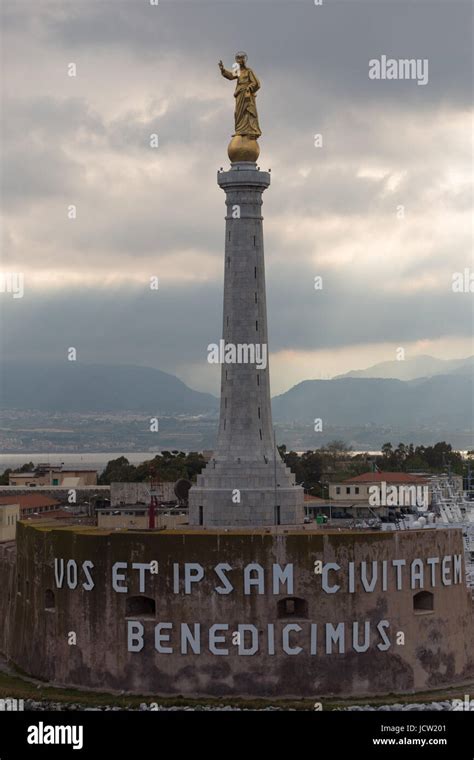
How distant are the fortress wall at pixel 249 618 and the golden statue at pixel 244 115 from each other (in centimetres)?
1456

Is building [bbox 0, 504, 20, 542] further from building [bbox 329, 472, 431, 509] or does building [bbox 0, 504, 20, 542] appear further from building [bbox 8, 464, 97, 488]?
building [bbox 8, 464, 97, 488]

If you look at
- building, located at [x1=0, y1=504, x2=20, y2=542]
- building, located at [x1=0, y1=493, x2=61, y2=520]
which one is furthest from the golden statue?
building, located at [x1=0, y1=493, x2=61, y2=520]

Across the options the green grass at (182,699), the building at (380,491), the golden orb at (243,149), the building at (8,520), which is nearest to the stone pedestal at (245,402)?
the golden orb at (243,149)

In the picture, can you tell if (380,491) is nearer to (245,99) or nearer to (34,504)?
(34,504)

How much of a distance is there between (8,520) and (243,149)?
2414 centimetres

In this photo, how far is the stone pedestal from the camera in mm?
57688

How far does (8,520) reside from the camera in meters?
75.2

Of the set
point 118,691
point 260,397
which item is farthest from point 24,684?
point 260,397

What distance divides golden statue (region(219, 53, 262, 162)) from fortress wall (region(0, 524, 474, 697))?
47.8 ft

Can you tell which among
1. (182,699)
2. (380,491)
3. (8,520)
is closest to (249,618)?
(182,699)

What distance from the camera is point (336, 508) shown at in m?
94.8

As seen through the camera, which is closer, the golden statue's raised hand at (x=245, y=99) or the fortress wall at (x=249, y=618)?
the fortress wall at (x=249, y=618)

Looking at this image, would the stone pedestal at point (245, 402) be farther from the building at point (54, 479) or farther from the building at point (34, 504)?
the building at point (54, 479)

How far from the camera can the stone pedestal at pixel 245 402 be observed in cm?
5769
